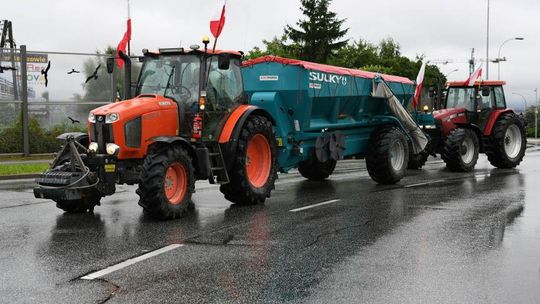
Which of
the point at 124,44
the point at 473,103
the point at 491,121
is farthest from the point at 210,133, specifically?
the point at 491,121

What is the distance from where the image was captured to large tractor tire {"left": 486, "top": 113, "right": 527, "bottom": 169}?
1800 cm

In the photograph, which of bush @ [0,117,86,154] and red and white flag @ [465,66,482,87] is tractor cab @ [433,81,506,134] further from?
bush @ [0,117,86,154]

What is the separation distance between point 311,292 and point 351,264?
111 cm

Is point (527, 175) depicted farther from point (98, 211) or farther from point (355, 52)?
point (355, 52)

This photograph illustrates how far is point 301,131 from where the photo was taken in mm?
12305

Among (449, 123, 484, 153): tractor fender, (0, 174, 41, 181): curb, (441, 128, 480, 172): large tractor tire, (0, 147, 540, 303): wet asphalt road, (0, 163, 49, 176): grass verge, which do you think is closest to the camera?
(0, 147, 540, 303): wet asphalt road

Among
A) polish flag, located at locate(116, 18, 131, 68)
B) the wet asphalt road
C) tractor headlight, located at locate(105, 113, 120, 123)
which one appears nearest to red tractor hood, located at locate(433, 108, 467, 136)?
the wet asphalt road

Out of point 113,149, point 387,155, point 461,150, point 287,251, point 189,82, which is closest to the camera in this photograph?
point 287,251

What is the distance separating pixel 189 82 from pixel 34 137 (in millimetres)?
15577

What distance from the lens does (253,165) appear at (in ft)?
36.7

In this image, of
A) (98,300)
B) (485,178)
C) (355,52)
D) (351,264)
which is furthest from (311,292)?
(355,52)

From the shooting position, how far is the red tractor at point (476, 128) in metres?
17.2

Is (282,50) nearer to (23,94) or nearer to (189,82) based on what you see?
(23,94)

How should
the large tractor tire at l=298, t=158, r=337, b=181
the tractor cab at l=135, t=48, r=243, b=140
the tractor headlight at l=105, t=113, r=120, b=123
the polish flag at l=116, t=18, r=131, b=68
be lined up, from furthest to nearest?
the large tractor tire at l=298, t=158, r=337, b=181 < the polish flag at l=116, t=18, r=131, b=68 < the tractor cab at l=135, t=48, r=243, b=140 < the tractor headlight at l=105, t=113, r=120, b=123
